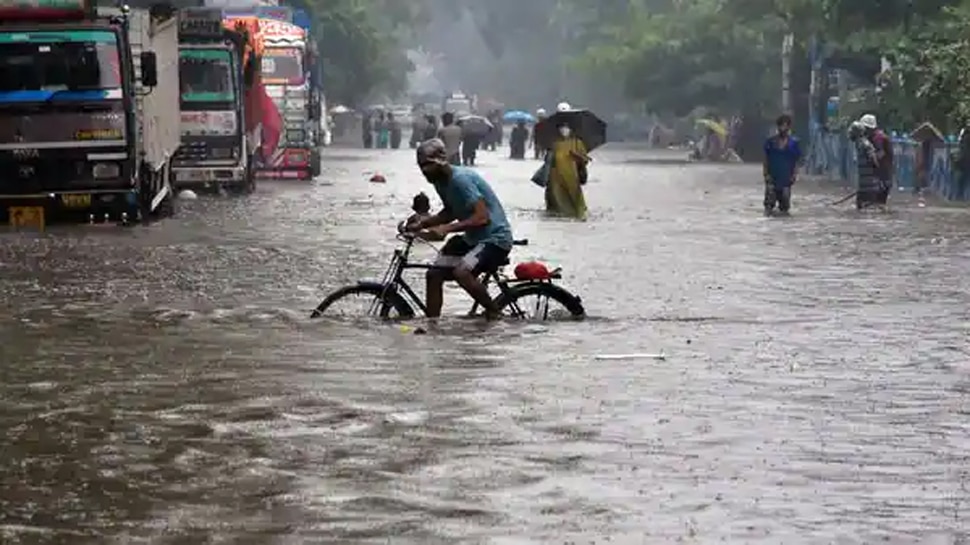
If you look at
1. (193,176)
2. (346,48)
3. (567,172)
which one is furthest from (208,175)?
(346,48)

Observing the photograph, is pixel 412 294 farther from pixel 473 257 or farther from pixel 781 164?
pixel 781 164

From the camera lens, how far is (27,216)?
1096 inches

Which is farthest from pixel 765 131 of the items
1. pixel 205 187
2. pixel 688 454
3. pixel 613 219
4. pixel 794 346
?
pixel 688 454

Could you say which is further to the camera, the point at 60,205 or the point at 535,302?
the point at 60,205

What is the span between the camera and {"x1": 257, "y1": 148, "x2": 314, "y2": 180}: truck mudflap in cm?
4775

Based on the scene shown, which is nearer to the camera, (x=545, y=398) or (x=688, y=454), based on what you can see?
(x=688, y=454)

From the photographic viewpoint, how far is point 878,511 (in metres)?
8.82

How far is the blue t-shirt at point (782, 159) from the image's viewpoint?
107 feet

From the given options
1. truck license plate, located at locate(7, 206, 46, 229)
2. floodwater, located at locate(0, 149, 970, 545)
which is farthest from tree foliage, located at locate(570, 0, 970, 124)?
floodwater, located at locate(0, 149, 970, 545)

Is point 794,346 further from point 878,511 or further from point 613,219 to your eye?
point 613,219

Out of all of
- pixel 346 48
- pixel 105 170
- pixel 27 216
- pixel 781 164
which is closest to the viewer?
pixel 105 170

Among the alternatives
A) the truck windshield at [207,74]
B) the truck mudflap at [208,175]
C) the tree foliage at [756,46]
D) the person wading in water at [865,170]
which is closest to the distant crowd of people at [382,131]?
the tree foliage at [756,46]

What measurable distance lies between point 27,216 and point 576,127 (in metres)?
8.31

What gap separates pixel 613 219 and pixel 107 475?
2269 cm
